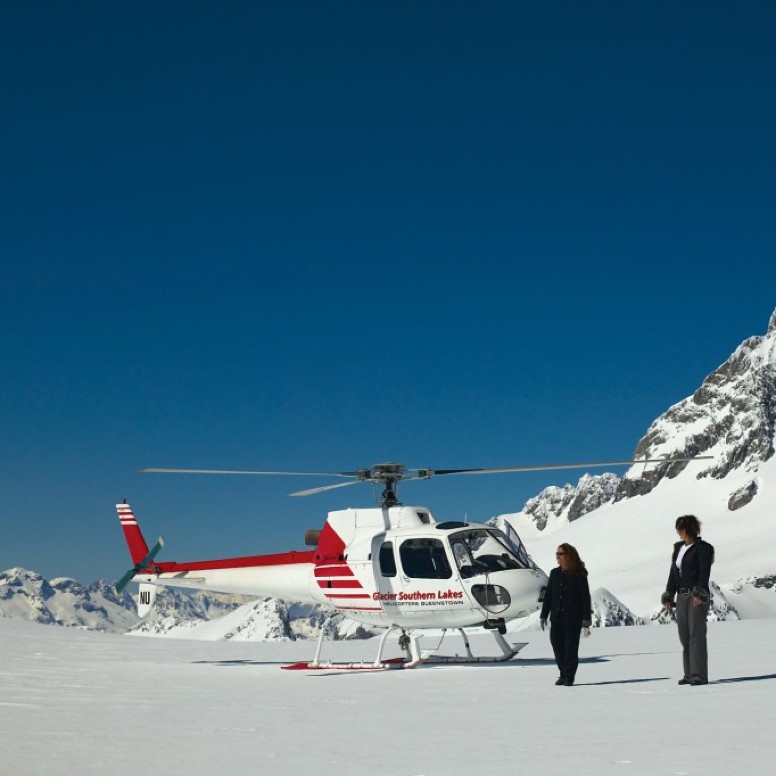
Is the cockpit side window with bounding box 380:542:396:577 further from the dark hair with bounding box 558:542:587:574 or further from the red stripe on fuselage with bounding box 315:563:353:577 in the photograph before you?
the dark hair with bounding box 558:542:587:574

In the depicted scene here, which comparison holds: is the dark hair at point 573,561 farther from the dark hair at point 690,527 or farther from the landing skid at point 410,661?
the landing skid at point 410,661

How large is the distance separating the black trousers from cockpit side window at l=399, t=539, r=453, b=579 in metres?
4.46

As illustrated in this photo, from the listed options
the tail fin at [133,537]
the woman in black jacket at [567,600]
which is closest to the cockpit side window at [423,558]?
the woman in black jacket at [567,600]

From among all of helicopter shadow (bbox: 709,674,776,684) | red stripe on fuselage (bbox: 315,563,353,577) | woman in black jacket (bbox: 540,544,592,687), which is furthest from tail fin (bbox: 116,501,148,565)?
helicopter shadow (bbox: 709,674,776,684)

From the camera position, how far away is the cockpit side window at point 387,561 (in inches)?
719

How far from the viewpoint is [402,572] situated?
18109 mm

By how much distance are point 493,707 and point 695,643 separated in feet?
10.0

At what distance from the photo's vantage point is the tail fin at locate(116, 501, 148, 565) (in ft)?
75.3

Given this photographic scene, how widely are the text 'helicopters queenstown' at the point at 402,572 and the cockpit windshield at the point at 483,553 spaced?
17 mm

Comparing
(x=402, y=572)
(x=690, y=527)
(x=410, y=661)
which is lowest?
(x=410, y=661)

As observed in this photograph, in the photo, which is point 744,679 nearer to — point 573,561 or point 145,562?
point 573,561

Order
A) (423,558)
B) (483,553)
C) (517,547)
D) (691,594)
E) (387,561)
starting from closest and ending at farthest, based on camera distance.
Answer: (691,594)
(483,553)
(517,547)
(423,558)
(387,561)

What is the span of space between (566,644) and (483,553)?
487 cm

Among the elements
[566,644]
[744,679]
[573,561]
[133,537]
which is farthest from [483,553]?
[133,537]
